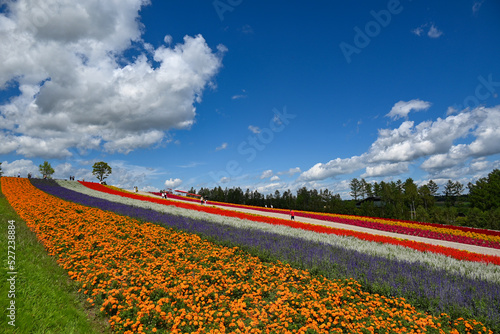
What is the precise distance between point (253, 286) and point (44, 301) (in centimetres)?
453

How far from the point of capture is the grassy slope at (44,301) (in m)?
3.98

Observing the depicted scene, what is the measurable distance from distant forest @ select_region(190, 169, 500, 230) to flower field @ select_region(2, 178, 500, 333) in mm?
32232

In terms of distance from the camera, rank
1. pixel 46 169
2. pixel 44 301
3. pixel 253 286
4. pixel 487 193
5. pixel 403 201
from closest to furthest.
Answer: pixel 44 301, pixel 253 286, pixel 487 193, pixel 403 201, pixel 46 169

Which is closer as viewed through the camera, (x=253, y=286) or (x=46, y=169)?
(x=253, y=286)

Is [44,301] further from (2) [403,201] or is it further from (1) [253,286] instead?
(2) [403,201]

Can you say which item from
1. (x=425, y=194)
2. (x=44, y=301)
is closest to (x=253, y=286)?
(x=44, y=301)

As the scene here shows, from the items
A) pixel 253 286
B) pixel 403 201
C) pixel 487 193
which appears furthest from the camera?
pixel 403 201

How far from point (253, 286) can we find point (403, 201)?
69.8 metres

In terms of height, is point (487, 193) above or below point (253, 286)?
above

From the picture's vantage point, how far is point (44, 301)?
4758 mm

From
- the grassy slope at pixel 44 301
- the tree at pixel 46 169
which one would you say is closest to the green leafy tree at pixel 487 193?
the grassy slope at pixel 44 301

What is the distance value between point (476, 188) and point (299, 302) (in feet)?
219

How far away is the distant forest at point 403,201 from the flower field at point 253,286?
1269 inches

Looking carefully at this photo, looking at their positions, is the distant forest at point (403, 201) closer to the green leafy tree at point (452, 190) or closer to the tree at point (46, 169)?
the green leafy tree at point (452, 190)
